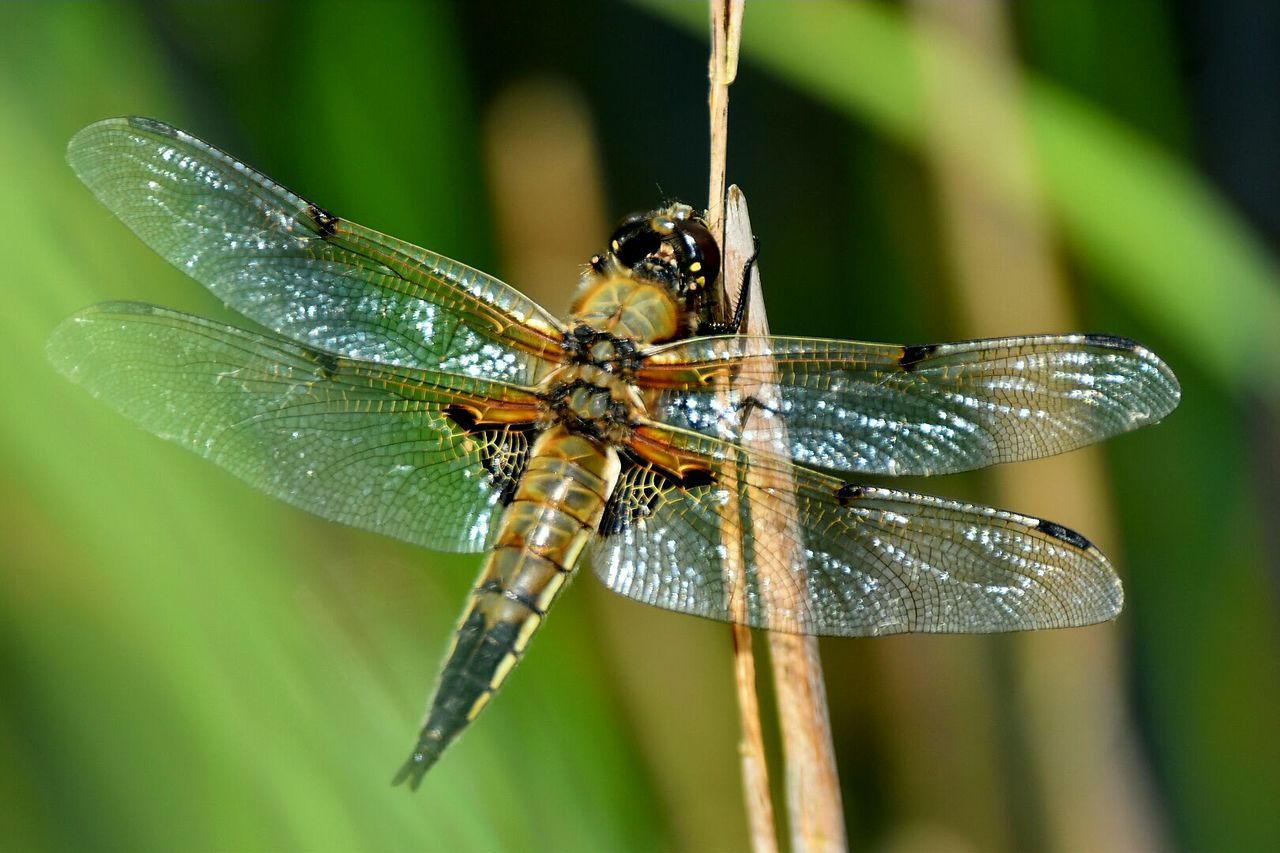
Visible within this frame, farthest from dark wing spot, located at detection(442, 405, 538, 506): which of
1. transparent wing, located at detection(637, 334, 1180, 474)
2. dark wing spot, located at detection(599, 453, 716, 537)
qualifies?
transparent wing, located at detection(637, 334, 1180, 474)

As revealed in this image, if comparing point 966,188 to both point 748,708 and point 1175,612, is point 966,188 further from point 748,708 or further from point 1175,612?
point 748,708

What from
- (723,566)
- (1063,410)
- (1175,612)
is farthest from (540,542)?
(1175,612)

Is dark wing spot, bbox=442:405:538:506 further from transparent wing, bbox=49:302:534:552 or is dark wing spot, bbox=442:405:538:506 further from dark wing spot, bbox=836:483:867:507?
dark wing spot, bbox=836:483:867:507

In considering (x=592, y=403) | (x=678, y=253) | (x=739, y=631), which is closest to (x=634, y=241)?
(x=678, y=253)

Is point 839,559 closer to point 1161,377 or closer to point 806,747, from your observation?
point 806,747

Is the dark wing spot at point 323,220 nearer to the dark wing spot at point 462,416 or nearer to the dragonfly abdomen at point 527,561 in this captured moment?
the dark wing spot at point 462,416

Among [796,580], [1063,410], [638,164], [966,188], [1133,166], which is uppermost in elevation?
[638,164]
